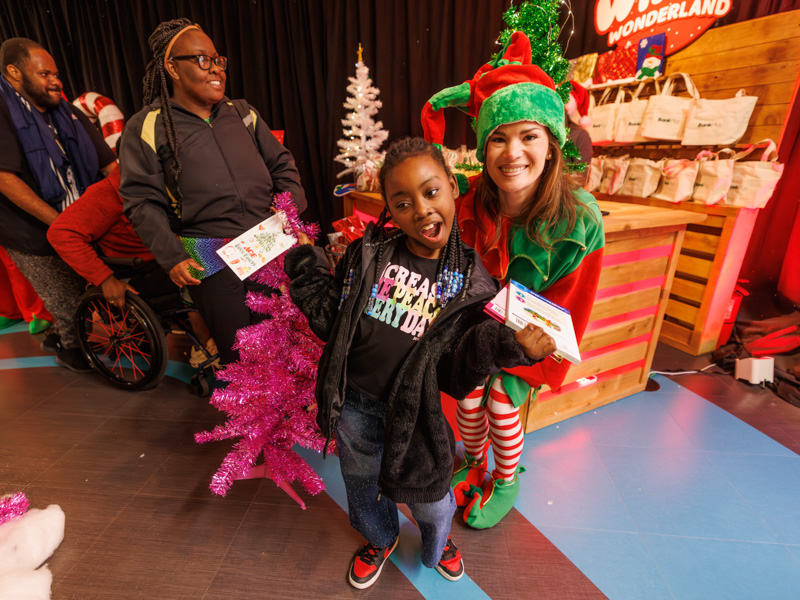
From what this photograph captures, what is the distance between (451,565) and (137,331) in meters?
2.20

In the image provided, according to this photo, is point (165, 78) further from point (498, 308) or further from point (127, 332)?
point (498, 308)

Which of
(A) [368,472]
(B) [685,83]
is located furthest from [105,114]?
(B) [685,83]

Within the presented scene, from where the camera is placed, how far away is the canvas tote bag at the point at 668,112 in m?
2.75

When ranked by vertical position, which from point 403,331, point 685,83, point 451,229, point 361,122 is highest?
point 685,83

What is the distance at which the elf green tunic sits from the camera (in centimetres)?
123

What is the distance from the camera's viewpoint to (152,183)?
1.61m

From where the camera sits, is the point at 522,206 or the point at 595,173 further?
the point at 595,173

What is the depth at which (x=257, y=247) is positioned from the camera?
1.39 metres

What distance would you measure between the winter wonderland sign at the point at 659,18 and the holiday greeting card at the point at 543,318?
10.1 ft

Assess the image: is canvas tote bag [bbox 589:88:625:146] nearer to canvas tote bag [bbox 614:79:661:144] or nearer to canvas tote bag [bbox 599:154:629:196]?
canvas tote bag [bbox 614:79:661:144]

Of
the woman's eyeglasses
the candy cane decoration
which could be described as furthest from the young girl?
the candy cane decoration

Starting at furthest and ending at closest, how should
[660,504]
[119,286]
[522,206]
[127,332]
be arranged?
[127,332], [119,286], [660,504], [522,206]

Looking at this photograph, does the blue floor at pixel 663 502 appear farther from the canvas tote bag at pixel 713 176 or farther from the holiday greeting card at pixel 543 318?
the canvas tote bag at pixel 713 176

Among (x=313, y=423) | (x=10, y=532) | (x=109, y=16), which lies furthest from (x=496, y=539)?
(x=109, y=16)
